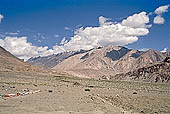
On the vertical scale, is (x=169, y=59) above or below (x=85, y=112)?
above

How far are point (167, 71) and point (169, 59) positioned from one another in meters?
17.9

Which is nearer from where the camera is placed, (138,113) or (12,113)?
(12,113)

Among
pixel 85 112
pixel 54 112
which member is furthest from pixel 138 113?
pixel 54 112

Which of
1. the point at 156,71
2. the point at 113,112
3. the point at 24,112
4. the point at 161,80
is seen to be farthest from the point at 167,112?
the point at 156,71

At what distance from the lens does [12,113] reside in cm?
1827

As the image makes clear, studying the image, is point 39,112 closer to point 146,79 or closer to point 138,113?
point 138,113

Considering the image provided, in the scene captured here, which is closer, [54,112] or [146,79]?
[54,112]

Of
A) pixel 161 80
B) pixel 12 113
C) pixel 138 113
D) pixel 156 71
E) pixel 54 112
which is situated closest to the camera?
pixel 12 113

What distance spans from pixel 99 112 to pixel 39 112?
475 cm

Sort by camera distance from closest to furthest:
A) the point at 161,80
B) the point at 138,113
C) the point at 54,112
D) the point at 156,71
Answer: the point at 54,112 < the point at 138,113 < the point at 161,80 < the point at 156,71

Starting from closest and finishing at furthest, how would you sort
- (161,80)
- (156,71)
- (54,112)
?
(54,112) → (161,80) → (156,71)

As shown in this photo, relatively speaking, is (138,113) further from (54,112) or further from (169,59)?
(169,59)

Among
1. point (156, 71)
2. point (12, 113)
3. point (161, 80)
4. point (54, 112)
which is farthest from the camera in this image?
point (156, 71)

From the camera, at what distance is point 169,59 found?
19225 centimetres
